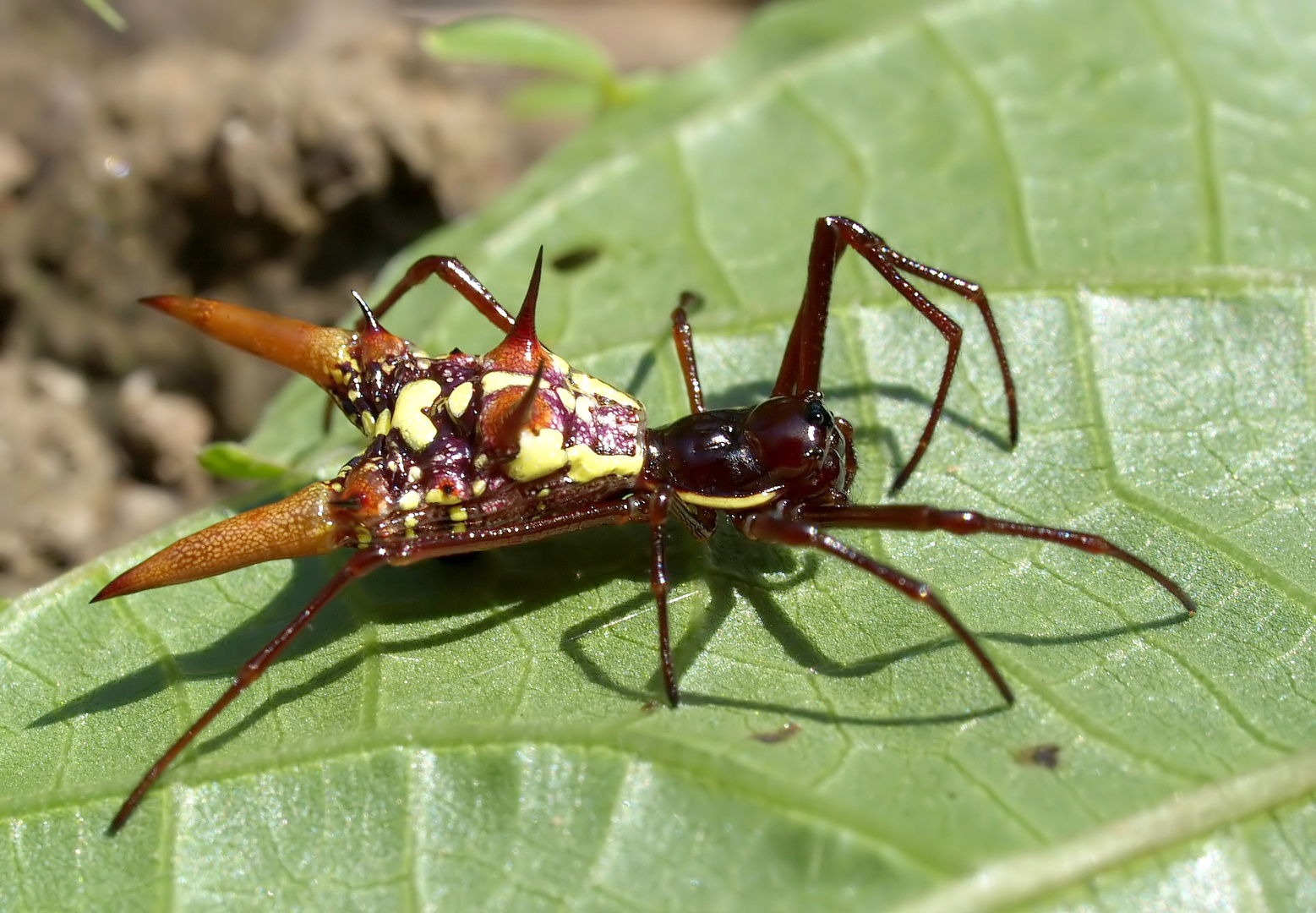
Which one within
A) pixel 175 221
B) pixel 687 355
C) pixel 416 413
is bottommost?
pixel 416 413

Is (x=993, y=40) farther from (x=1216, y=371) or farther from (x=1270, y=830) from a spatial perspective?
(x=1270, y=830)

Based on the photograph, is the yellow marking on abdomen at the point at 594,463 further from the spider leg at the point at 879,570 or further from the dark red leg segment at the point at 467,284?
the dark red leg segment at the point at 467,284

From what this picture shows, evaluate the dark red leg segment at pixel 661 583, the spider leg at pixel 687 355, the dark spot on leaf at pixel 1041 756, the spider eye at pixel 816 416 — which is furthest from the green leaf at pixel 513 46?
the dark spot on leaf at pixel 1041 756

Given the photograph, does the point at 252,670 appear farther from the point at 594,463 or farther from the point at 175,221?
the point at 175,221

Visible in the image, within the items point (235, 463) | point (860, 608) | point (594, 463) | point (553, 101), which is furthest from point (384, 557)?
point (553, 101)

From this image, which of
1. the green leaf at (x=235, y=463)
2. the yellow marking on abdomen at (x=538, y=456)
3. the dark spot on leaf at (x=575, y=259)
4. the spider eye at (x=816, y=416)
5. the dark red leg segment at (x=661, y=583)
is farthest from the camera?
the dark spot on leaf at (x=575, y=259)

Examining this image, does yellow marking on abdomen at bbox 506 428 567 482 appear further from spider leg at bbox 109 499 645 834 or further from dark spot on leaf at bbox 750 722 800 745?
dark spot on leaf at bbox 750 722 800 745

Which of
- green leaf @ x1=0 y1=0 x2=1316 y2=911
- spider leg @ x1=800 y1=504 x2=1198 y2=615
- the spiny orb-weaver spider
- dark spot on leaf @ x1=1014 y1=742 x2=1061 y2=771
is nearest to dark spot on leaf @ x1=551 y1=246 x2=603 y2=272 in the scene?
green leaf @ x1=0 y1=0 x2=1316 y2=911

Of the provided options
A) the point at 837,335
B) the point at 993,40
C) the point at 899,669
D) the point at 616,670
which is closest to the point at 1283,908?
the point at 899,669
